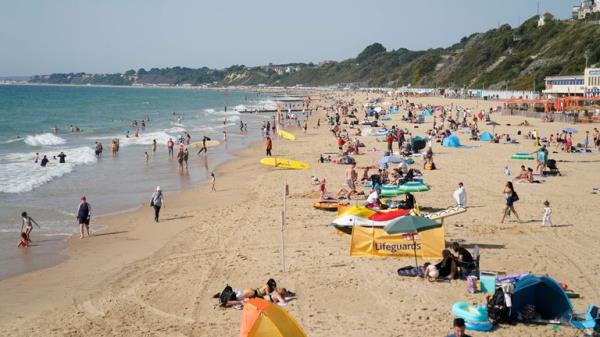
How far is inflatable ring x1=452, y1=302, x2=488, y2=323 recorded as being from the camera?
8.83m

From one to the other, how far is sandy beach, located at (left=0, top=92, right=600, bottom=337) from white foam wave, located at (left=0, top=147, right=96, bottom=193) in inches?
280

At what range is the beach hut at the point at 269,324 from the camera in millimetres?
7445

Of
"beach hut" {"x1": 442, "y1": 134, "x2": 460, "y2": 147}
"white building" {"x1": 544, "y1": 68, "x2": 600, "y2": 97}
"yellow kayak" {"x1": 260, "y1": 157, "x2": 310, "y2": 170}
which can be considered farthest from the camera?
"white building" {"x1": 544, "y1": 68, "x2": 600, "y2": 97}

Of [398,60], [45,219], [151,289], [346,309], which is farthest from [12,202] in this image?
[398,60]

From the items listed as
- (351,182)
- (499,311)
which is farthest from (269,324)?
(351,182)

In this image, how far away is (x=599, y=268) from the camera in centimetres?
1125

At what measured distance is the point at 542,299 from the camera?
29.7ft

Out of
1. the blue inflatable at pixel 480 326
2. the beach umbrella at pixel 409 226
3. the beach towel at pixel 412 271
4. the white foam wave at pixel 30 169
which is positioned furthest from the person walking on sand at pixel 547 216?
the white foam wave at pixel 30 169

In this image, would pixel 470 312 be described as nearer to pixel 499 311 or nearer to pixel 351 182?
pixel 499 311

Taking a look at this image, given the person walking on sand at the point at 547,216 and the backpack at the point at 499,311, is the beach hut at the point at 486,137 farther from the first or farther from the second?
the backpack at the point at 499,311

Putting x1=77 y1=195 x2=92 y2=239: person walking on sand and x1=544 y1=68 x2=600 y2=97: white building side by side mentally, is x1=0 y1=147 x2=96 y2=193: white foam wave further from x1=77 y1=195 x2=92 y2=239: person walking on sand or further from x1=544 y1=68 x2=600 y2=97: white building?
x1=544 y1=68 x2=600 y2=97: white building

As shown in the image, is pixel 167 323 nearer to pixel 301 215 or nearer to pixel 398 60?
pixel 301 215

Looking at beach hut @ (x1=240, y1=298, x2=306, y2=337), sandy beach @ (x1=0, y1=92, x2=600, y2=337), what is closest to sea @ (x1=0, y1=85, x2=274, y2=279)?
sandy beach @ (x1=0, y1=92, x2=600, y2=337)

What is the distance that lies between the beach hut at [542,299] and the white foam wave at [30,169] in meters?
19.1
